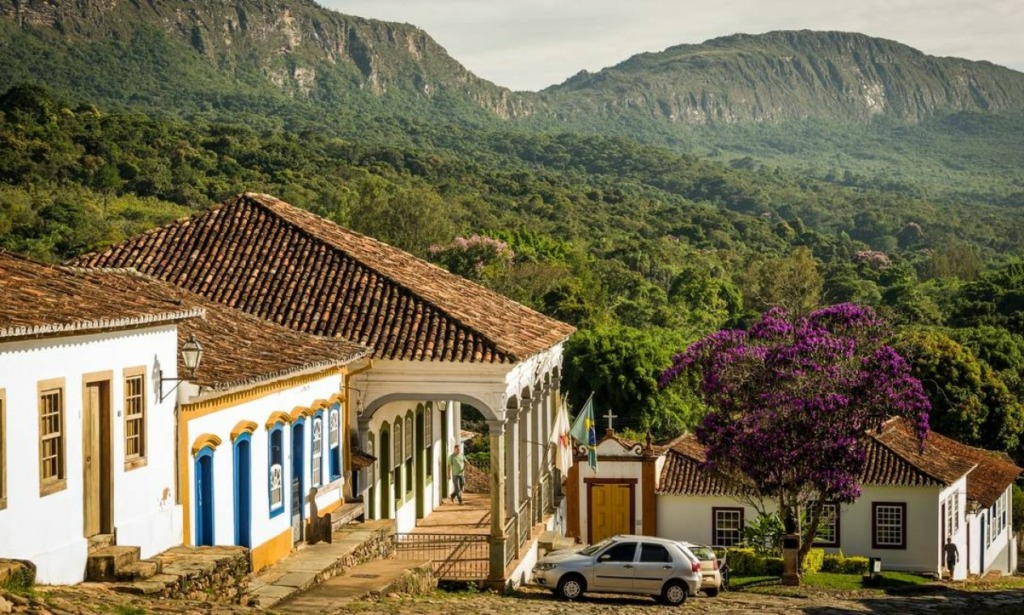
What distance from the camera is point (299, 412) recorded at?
63.2 ft

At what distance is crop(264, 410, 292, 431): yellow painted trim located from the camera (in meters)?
18.0

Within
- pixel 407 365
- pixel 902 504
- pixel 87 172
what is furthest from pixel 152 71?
pixel 407 365

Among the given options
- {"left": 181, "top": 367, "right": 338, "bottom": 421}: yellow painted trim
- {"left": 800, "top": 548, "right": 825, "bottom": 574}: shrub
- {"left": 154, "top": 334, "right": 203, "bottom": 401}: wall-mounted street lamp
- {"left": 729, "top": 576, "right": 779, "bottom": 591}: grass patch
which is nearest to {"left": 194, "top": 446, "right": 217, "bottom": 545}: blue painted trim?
{"left": 181, "top": 367, "right": 338, "bottom": 421}: yellow painted trim

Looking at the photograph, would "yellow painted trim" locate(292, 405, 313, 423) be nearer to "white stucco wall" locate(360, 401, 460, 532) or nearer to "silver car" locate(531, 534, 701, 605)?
"white stucco wall" locate(360, 401, 460, 532)

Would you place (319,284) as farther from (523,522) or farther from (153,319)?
(153,319)

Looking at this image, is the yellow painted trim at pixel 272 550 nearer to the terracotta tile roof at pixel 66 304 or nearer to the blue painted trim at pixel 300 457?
the blue painted trim at pixel 300 457

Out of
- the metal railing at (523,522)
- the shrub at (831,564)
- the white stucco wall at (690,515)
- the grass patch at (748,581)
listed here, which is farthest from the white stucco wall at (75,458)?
the white stucco wall at (690,515)

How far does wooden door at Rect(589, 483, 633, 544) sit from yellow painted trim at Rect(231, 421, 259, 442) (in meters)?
20.3

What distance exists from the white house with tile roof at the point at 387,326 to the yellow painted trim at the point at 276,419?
2896 mm

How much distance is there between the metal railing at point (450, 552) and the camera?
21.7 m

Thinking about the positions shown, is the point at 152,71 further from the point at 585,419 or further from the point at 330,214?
the point at 585,419

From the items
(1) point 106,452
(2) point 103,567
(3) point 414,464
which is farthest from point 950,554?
(2) point 103,567

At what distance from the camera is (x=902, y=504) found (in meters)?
37.1

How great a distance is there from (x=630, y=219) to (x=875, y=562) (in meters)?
84.4
